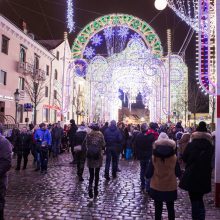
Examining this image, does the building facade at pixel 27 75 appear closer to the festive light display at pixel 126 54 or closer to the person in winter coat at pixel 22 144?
the festive light display at pixel 126 54

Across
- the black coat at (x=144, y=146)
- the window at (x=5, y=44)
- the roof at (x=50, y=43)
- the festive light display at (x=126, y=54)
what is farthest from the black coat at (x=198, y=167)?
the roof at (x=50, y=43)

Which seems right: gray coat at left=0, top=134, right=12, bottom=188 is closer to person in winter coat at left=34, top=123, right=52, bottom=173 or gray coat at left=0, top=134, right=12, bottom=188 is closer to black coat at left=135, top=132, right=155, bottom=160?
black coat at left=135, top=132, right=155, bottom=160

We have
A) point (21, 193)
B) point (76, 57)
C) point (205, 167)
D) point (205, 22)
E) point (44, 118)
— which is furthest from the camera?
point (44, 118)

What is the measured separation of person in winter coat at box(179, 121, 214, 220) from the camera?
5.52 meters

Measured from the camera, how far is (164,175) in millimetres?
5402

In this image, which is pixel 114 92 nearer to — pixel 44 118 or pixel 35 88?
pixel 44 118

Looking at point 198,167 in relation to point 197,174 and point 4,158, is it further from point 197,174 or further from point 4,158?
point 4,158

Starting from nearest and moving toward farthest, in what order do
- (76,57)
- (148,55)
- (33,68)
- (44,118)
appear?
(148,55), (76,57), (33,68), (44,118)

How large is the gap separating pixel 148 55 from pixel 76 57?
598 cm

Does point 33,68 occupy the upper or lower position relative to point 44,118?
upper

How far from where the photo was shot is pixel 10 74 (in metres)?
26.8

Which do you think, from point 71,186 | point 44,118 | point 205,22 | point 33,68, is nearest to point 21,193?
point 71,186

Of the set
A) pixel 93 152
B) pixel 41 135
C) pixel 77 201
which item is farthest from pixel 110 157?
pixel 77 201

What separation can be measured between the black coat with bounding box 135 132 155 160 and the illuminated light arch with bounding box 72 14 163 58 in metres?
17.7
